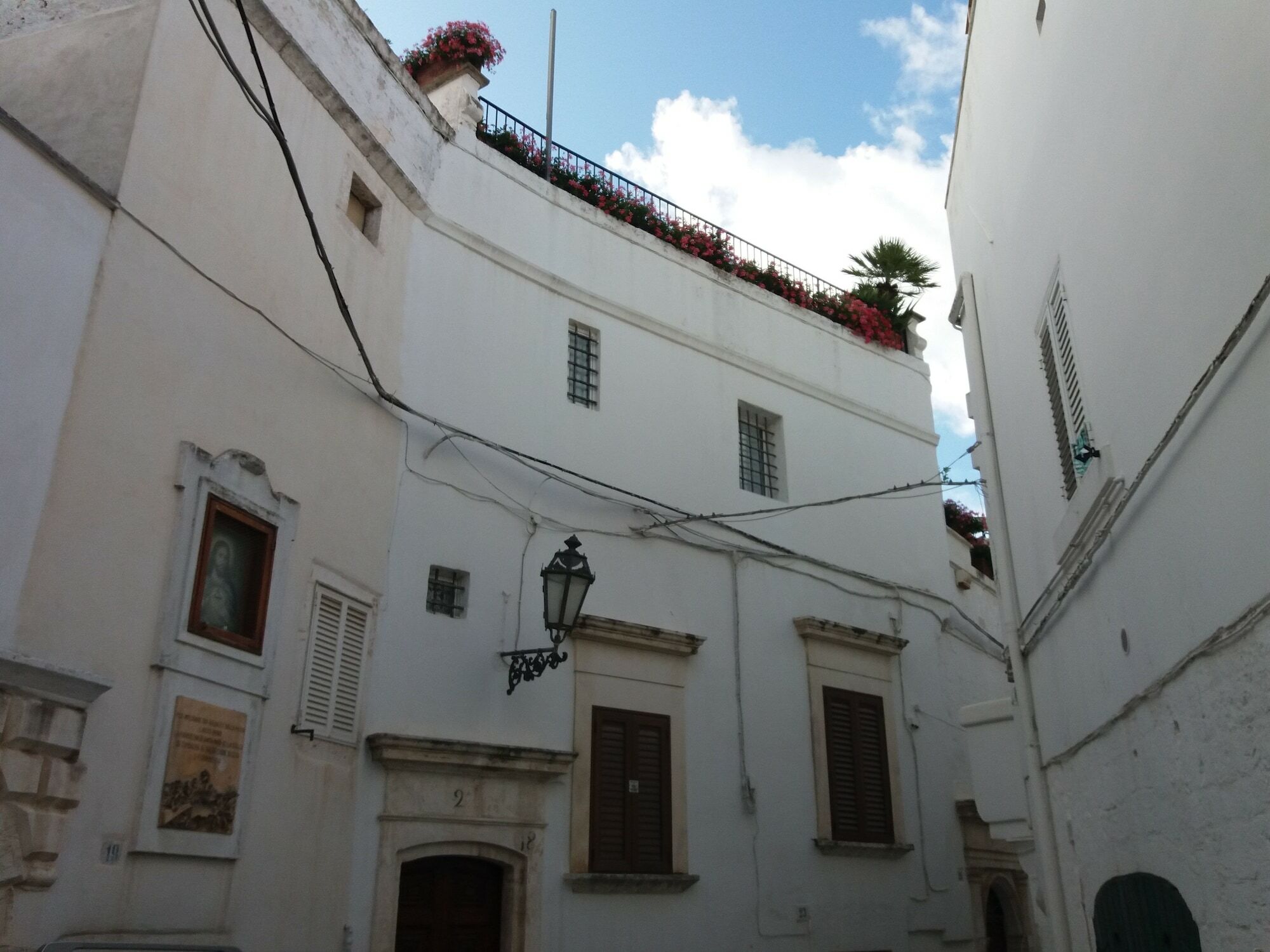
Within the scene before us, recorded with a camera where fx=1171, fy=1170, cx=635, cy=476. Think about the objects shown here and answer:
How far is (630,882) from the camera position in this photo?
29.7 ft

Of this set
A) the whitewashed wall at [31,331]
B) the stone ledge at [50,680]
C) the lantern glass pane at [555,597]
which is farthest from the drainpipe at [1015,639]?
the whitewashed wall at [31,331]

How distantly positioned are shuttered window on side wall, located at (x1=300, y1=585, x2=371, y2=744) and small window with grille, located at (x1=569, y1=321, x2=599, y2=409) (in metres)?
3.36

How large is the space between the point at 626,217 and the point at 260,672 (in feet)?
21.9

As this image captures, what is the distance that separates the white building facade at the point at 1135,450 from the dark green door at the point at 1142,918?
0.02 meters

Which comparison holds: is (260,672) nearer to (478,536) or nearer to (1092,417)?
(478,536)

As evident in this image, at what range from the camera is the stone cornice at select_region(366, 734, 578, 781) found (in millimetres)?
7906

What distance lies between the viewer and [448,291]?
31.9 feet

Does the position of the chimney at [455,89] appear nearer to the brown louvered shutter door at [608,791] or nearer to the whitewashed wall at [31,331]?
the whitewashed wall at [31,331]

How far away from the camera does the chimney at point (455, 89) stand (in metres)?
10.6

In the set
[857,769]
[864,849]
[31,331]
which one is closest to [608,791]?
[864,849]

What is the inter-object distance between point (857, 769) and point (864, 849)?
0.75 m

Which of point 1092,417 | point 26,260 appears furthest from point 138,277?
point 1092,417

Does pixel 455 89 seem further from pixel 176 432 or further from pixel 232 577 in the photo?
pixel 232 577

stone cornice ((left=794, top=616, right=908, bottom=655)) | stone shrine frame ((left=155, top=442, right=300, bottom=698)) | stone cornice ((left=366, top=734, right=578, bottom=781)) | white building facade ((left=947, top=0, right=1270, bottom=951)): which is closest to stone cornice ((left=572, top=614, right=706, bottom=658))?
stone cornice ((left=366, top=734, right=578, bottom=781))
